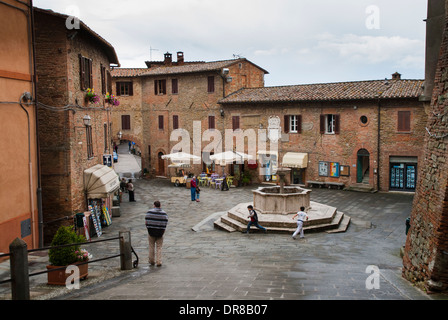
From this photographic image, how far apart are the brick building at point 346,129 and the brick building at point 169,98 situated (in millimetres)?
2243

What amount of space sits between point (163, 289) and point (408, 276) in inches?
199

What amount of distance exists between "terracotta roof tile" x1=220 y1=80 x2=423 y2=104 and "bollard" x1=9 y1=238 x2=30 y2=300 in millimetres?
21259

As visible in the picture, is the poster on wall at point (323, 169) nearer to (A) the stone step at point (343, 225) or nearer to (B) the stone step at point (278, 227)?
(A) the stone step at point (343, 225)

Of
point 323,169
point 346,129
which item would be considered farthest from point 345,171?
point 346,129

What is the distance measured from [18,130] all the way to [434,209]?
10304 millimetres

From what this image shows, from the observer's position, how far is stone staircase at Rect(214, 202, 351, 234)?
15.7 metres

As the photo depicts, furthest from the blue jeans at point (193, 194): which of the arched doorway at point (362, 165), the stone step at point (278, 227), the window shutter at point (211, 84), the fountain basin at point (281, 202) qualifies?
the window shutter at point (211, 84)

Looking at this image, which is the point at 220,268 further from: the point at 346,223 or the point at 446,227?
the point at 346,223

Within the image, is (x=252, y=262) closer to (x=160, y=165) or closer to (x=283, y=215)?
(x=283, y=215)

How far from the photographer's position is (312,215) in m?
16.5

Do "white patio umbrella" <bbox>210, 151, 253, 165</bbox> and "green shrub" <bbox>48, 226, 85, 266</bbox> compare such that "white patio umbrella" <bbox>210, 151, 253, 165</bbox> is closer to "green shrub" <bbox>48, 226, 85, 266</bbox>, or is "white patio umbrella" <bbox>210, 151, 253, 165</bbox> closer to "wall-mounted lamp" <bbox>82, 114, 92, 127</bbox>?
"wall-mounted lamp" <bbox>82, 114, 92, 127</bbox>

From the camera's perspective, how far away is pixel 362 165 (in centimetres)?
2630
